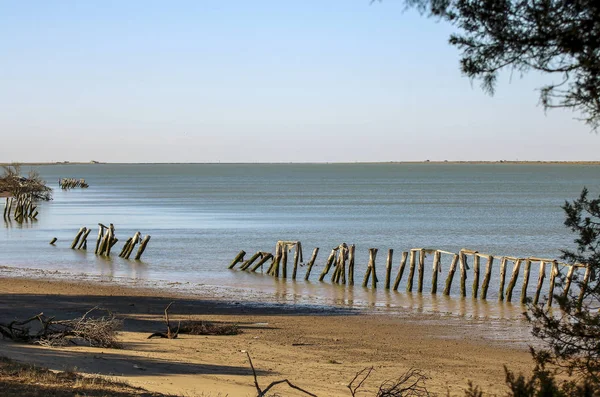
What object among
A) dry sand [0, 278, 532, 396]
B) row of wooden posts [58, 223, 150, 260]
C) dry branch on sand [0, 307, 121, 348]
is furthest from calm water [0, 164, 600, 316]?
dry branch on sand [0, 307, 121, 348]

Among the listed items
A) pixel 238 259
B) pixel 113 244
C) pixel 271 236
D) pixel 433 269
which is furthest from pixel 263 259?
pixel 271 236

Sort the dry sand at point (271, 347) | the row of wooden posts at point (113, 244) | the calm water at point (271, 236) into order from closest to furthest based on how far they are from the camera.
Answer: the dry sand at point (271, 347) → the calm water at point (271, 236) → the row of wooden posts at point (113, 244)

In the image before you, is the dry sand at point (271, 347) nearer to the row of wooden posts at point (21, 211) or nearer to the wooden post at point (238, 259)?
the wooden post at point (238, 259)

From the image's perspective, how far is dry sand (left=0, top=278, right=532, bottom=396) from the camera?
1138cm

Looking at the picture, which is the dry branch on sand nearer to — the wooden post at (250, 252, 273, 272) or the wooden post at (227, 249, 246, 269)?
the wooden post at (250, 252, 273, 272)

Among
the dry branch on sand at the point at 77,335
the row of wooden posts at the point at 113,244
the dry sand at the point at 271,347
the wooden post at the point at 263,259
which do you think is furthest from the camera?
the row of wooden posts at the point at 113,244

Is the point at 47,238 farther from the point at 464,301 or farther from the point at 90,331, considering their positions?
the point at 90,331

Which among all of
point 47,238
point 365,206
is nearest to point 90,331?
point 47,238

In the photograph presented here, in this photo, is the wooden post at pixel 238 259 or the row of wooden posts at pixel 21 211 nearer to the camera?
the wooden post at pixel 238 259

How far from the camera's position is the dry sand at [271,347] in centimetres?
1138

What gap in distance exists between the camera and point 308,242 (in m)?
40.2

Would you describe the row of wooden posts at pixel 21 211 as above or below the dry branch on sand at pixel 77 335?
below

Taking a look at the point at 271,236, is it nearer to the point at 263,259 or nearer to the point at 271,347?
the point at 263,259

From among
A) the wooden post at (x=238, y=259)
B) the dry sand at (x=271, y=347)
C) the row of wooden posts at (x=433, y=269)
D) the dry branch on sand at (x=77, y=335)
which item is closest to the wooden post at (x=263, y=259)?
the row of wooden posts at (x=433, y=269)
